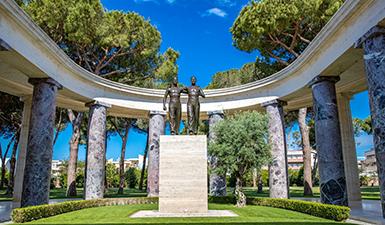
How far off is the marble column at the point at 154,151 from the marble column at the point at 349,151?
12038mm

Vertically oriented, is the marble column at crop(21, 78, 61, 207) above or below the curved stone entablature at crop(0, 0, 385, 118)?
below

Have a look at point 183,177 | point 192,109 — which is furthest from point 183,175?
point 192,109

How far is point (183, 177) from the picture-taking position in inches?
522

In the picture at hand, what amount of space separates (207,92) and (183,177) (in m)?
10.3

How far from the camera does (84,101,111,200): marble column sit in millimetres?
18922

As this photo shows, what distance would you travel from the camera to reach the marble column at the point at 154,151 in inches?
837

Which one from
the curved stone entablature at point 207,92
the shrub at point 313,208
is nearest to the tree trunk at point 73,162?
the curved stone entablature at point 207,92

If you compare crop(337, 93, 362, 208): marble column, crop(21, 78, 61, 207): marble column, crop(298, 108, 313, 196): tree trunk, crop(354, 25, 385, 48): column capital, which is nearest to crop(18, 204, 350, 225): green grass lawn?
crop(21, 78, 61, 207): marble column

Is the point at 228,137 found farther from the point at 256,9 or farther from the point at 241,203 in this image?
the point at 256,9

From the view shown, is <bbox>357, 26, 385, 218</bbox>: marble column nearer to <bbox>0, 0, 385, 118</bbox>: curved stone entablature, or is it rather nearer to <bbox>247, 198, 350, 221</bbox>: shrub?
<bbox>0, 0, 385, 118</bbox>: curved stone entablature

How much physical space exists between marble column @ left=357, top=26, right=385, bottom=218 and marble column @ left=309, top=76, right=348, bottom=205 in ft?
13.7

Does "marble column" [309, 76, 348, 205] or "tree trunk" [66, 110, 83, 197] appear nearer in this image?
"marble column" [309, 76, 348, 205]

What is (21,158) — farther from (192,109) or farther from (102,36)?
(192,109)

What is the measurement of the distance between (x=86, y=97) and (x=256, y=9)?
1343 centimetres
